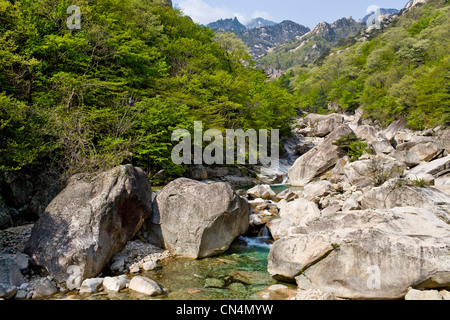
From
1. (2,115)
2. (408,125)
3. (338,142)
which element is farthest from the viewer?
(408,125)

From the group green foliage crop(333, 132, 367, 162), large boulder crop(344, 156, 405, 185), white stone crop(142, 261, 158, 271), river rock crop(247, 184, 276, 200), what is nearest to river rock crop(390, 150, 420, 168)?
green foliage crop(333, 132, 367, 162)

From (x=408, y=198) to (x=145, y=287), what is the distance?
9496mm

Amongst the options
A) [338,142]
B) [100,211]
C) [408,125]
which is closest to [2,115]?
[100,211]

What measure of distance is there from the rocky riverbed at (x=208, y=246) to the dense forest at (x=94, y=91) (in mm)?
2169

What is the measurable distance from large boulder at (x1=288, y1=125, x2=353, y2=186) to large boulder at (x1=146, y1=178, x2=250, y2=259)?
1502 cm

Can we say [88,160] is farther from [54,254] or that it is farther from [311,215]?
[311,215]

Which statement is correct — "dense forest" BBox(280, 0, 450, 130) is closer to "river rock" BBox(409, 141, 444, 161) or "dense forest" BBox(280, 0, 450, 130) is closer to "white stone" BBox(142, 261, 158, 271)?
"river rock" BBox(409, 141, 444, 161)

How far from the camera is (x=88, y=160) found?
30.3ft

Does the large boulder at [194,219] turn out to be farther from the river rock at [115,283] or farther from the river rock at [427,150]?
the river rock at [427,150]

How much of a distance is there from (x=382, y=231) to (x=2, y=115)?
11465 mm

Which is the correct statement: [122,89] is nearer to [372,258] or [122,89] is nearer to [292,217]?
[292,217]

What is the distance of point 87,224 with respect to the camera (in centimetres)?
720

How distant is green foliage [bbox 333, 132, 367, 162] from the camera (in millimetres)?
22648

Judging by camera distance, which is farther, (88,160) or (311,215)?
(311,215)
